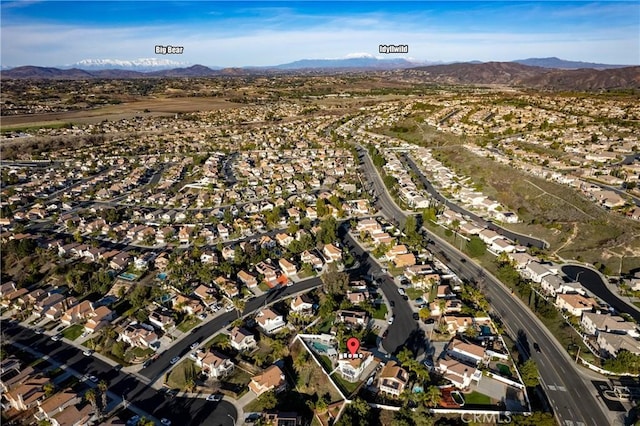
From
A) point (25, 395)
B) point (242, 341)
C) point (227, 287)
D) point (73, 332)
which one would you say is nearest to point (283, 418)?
point (242, 341)

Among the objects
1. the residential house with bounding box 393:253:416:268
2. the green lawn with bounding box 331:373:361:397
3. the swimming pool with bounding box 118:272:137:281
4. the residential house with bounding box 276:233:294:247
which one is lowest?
the green lawn with bounding box 331:373:361:397

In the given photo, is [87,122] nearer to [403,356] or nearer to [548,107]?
[403,356]

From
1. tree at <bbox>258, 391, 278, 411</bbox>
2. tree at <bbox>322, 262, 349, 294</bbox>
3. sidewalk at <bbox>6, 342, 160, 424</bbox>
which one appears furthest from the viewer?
tree at <bbox>322, 262, 349, 294</bbox>

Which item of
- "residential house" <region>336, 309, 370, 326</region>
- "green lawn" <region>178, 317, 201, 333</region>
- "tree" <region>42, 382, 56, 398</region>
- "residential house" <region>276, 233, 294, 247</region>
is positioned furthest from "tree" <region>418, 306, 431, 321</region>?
"tree" <region>42, 382, 56, 398</region>

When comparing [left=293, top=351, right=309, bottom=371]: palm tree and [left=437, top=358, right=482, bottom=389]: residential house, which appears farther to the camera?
[left=293, top=351, right=309, bottom=371]: palm tree

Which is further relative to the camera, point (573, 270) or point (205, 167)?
point (205, 167)

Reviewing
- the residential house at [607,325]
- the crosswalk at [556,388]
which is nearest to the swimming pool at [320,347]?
the crosswalk at [556,388]

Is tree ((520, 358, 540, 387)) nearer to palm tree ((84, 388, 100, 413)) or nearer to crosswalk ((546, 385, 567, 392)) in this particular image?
crosswalk ((546, 385, 567, 392))

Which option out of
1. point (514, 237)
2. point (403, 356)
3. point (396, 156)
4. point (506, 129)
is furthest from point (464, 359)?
point (506, 129)
